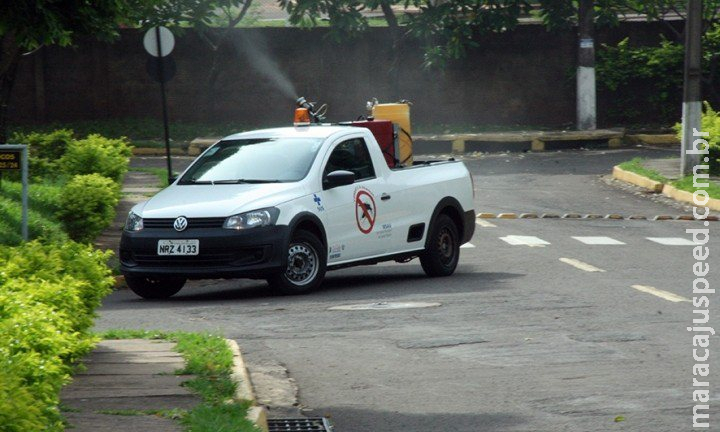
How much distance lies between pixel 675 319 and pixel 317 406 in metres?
4.22

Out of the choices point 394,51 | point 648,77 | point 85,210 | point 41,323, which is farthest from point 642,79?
point 41,323

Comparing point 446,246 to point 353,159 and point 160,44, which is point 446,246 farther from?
point 160,44

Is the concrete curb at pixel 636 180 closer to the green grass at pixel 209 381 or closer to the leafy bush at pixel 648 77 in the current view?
the leafy bush at pixel 648 77

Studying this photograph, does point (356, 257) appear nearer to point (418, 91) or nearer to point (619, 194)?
point (619, 194)

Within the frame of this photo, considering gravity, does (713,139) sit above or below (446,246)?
above

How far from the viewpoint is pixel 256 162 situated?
49.7ft

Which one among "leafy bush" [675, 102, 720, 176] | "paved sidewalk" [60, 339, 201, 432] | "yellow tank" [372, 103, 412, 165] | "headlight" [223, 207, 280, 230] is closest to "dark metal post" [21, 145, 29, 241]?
"headlight" [223, 207, 280, 230]

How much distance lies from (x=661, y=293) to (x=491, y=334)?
313 cm

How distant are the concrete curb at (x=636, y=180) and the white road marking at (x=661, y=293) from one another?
1300cm

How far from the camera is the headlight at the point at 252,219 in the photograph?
1383 cm

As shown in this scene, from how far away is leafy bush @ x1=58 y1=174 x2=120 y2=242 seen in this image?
17.7m

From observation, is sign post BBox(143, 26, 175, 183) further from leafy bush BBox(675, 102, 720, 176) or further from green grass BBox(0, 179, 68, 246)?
leafy bush BBox(675, 102, 720, 176)

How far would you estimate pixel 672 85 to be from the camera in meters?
39.3

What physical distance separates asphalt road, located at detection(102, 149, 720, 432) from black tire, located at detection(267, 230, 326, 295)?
0.58 feet
